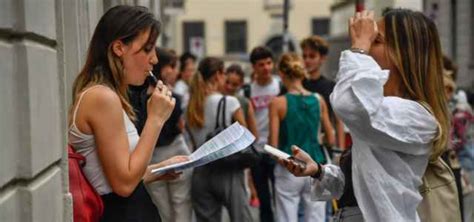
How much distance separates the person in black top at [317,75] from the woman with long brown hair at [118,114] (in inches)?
186

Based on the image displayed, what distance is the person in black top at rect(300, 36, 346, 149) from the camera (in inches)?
329

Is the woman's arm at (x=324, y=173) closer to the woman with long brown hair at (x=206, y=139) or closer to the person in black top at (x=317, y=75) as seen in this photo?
the woman with long brown hair at (x=206, y=139)

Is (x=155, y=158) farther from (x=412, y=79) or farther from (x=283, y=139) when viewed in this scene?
(x=412, y=79)

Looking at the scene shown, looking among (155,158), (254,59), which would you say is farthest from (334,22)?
(155,158)

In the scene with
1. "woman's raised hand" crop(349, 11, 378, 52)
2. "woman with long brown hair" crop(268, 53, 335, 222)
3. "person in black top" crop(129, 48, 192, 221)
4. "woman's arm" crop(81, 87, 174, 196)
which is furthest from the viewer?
"woman with long brown hair" crop(268, 53, 335, 222)

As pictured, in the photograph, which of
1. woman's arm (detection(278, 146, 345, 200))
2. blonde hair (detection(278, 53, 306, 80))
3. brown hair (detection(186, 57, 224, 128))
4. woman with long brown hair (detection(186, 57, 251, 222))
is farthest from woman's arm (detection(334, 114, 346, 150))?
woman's arm (detection(278, 146, 345, 200))

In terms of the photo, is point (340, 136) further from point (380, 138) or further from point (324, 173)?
point (380, 138)

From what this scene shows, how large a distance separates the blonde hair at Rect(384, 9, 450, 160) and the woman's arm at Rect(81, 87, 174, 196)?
1.00 m

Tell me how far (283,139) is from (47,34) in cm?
470

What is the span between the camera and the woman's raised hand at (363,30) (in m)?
3.62

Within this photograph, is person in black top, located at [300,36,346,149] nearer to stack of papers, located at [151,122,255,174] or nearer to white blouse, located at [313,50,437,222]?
stack of papers, located at [151,122,255,174]

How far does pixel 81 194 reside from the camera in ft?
11.4

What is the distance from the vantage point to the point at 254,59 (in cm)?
909

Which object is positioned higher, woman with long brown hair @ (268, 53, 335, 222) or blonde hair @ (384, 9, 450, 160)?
blonde hair @ (384, 9, 450, 160)
